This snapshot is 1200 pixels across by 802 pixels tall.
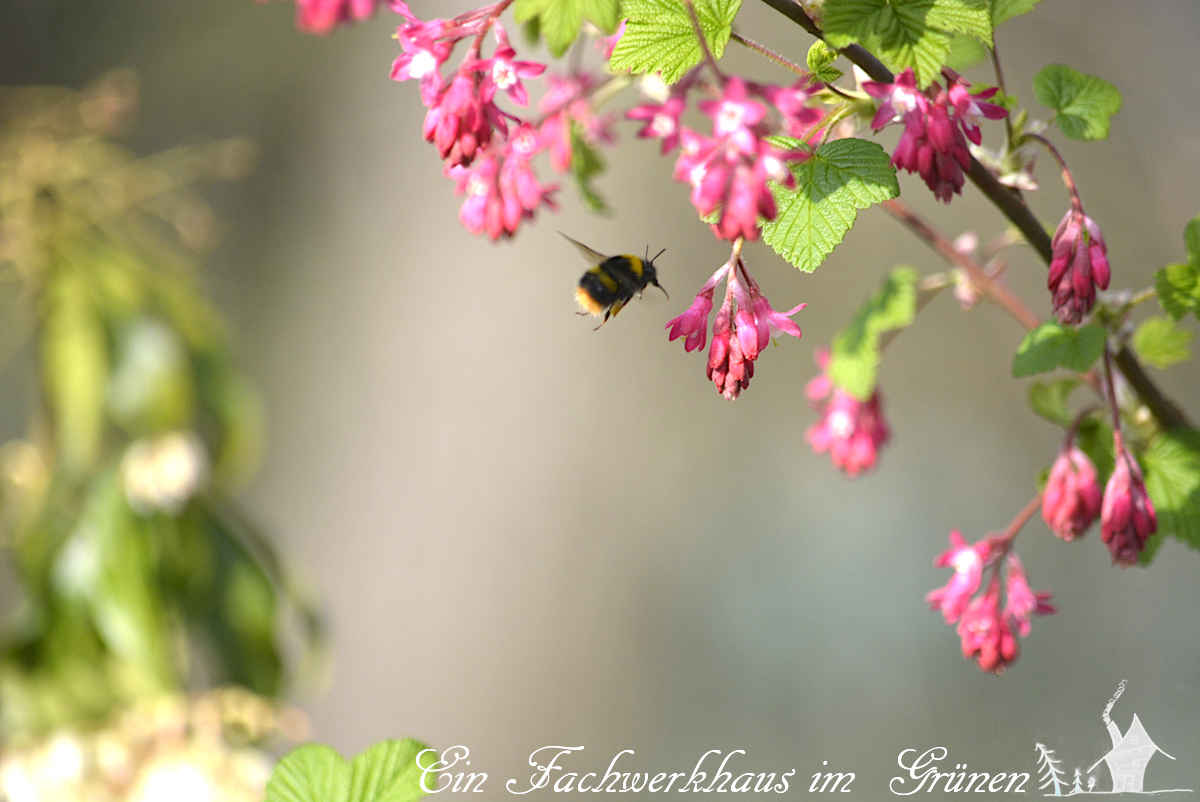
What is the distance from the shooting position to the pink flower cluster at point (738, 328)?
17.8 inches

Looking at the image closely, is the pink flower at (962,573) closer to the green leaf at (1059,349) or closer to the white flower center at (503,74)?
the green leaf at (1059,349)

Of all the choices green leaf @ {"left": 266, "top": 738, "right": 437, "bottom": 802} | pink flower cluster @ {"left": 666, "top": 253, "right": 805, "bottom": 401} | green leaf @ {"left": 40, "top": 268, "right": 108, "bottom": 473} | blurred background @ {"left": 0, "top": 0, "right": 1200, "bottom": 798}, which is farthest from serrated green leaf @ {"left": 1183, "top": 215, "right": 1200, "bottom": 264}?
green leaf @ {"left": 40, "top": 268, "right": 108, "bottom": 473}

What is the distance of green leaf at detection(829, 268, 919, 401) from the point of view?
0.68 meters

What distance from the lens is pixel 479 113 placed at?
0.44m

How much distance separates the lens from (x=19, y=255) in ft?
3.79

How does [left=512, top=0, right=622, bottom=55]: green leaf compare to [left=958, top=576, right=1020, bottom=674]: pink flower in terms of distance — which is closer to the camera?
[left=512, top=0, right=622, bottom=55]: green leaf

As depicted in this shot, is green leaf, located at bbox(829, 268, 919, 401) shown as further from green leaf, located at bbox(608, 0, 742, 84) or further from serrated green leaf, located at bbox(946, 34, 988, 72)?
green leaf, located at bbox(608, 0, 742, 84)

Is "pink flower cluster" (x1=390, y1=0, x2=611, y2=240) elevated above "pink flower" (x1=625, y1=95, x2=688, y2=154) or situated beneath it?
elevated above

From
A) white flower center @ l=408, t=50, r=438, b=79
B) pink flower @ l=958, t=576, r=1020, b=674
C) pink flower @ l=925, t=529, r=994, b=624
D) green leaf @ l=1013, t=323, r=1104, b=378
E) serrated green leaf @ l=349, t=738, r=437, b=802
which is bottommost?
pink flower @ l=958, t=576, r=1020, b=674

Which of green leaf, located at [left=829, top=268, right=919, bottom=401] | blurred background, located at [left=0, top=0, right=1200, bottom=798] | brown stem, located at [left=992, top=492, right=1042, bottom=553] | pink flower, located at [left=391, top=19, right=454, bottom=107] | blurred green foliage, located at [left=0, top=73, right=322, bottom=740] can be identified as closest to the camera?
pink flower, located at [left=391, top=19, right=454, bottom=107]

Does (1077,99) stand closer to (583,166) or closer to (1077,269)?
(1077,269)

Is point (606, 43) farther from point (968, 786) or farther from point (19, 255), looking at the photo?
point (19, 255)

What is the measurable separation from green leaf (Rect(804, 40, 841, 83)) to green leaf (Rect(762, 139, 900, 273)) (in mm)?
31

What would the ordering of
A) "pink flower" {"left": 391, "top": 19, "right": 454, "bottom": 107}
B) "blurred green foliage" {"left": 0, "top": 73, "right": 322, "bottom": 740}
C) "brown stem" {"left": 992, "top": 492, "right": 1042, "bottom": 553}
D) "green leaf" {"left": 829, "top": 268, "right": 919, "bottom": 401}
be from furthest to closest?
1. "blurred green foliage" {"left": 0, "top": 73, "right": 322, "bottom": 740}
2. "green leaf" {"left": 829, "top": 268, "right": 919, "bottom": 401}
3. "brown stem" {"left": 992, "top": 492, "right": 1042, "bottom": 553}
4. "pink flower" {"left": 391, "top": 19, "right": 454, "bottom": 107}
